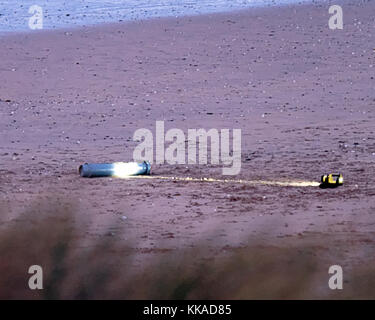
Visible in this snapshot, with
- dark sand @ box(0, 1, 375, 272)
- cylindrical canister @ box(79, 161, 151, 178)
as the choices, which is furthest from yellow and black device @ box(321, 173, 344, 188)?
cylindrical canister @ box(79, 161, 151, 178)

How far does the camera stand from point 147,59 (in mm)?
15977

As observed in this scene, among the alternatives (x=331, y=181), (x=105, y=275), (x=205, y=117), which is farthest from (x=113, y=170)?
(x=105, y=275)

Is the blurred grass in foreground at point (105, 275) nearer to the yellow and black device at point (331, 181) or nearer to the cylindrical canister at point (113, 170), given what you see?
the yellow and black device at point (331, 181)

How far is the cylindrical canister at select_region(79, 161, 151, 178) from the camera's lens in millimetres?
8727

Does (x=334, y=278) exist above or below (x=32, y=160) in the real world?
below

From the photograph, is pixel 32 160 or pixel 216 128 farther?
pixel 216 128

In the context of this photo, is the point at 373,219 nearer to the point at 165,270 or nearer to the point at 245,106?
the point at 165,270

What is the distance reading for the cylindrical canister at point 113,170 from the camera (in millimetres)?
8727

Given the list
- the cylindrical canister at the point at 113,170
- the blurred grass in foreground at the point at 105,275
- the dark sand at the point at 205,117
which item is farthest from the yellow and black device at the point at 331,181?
the blurred grass in foreground at the point at 105,275

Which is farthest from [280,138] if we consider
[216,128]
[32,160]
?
[32,160]

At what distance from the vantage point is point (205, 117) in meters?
12.2
